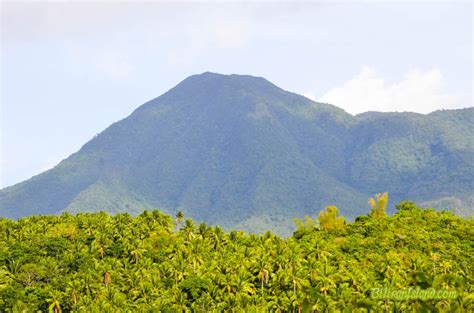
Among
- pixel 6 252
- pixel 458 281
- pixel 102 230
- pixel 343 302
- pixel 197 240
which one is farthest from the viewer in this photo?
pixel 102 230

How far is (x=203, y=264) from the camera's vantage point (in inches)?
5098

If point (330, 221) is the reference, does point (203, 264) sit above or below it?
above

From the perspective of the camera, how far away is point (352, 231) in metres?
168

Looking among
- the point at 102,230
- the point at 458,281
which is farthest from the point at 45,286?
the point at 458,281

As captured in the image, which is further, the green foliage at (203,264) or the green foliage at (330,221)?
the green foliage at (330,221)

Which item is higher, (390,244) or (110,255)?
(110,255)

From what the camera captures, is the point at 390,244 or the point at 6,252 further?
the point at 390,244

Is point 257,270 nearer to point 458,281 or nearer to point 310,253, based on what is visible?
point 310,253

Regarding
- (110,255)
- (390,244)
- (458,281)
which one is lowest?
(390,244)

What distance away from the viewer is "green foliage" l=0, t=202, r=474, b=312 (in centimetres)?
10988

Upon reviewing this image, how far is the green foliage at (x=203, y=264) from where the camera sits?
110 meters

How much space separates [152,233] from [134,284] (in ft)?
128

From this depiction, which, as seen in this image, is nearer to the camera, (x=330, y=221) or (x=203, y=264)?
(x=203, y=264)

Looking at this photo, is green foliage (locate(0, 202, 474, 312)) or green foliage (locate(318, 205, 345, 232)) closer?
green foliage (locate(0, 202, 474, 312))
